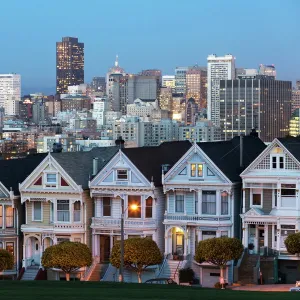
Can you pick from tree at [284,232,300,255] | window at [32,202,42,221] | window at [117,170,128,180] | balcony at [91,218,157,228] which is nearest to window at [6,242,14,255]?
window at [32,202,42,221]

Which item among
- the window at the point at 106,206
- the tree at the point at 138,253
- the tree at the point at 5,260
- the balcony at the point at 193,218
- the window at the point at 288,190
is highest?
the window at the point at 288,190

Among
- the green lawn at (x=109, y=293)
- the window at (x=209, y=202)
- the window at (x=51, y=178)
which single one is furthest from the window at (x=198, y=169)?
the green lawn at (x=109, y=293)

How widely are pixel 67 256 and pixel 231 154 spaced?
7722 mm

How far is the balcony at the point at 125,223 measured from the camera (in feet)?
159

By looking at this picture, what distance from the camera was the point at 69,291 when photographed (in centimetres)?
3188

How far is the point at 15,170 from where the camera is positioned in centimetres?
5294

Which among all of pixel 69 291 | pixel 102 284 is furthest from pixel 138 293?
pixel 102 284

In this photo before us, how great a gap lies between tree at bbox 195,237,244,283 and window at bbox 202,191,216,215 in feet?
6.21

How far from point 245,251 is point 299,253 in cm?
223

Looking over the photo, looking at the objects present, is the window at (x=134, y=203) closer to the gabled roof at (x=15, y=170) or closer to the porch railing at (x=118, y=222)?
the porch railing at (x=118, y=222)

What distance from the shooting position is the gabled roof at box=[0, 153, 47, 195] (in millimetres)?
51312

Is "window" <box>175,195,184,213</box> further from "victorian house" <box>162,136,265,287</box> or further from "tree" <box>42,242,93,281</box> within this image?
"tree" <box>42,242,93,281</box>

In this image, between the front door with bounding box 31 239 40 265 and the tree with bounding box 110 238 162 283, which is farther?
the front door with bounding box 31 239 40 265

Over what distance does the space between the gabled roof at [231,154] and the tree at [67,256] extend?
602cm
